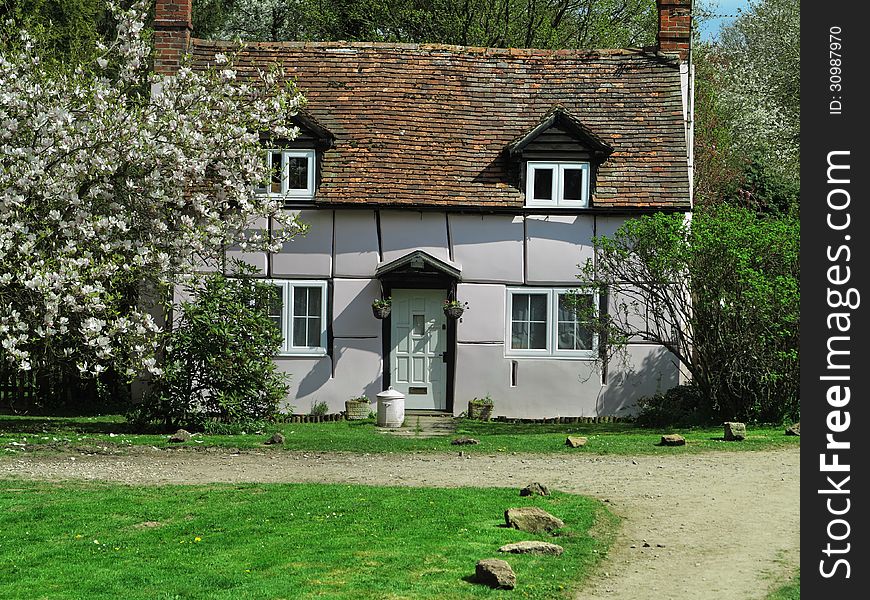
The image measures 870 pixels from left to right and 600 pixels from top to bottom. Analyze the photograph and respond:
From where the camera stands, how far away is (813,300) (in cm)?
762

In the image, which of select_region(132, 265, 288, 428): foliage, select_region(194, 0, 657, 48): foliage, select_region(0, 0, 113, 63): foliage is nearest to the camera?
select_region(132, 265, 288, 428): foliage

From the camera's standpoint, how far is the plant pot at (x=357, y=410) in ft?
67.3

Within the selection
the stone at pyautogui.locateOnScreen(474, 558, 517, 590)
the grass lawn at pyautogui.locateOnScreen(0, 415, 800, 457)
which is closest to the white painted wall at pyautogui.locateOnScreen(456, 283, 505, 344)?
the grass lawn at pyautogui.locateOnScreen(0, 415, 800, 457)

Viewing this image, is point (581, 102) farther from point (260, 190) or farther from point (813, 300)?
point (813, 300)

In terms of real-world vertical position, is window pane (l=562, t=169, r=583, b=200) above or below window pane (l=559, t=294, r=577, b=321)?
above

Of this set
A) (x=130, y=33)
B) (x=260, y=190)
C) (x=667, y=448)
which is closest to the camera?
(x=667, y=448)

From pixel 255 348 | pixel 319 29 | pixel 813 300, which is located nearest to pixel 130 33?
pixel 255 348

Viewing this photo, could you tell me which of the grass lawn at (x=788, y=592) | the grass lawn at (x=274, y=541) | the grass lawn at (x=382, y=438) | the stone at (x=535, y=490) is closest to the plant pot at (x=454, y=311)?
the grass lawn at (x=382, y=438)

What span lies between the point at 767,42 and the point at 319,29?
1869cm

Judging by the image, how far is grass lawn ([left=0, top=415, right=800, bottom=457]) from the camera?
15.7 meters

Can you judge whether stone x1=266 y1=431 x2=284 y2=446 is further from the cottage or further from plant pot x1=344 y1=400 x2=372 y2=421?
the cottage

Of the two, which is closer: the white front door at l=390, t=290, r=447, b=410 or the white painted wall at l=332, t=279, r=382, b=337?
the white painted wall at l=332, t=279, r=382, b=337

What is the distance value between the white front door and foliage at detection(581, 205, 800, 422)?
3547 millimetres

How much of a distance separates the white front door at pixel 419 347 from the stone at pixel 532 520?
1094 cm
